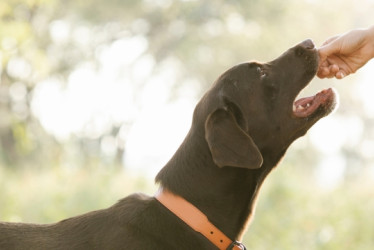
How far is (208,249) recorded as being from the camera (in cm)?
413

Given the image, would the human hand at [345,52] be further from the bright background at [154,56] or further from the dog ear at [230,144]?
the bright background at [154,56]

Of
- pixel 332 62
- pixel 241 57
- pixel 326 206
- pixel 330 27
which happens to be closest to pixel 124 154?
pixel 241 57

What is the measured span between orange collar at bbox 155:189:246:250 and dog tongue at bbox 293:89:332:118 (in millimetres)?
965

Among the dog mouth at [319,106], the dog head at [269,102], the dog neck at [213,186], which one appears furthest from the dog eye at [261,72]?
the dog neck at [213,186]

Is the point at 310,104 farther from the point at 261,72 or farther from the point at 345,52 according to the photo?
the point at 345,52

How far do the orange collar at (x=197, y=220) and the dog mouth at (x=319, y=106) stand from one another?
0.95m

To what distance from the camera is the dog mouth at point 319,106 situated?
4.59 meters

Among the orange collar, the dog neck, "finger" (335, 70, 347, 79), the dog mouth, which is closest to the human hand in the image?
"finger" (335, 70, 347, 79)

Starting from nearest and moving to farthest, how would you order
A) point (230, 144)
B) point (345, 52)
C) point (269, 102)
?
1. point (230, 144)
2. point (269, 102)
3. point (345, 52)

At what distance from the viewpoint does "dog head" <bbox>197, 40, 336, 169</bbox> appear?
174 inches

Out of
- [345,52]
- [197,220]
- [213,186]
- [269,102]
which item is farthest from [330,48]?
[197,220]

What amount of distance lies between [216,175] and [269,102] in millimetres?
639

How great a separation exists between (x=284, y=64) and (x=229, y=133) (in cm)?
82

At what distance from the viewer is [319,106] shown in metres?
→ 4.61
